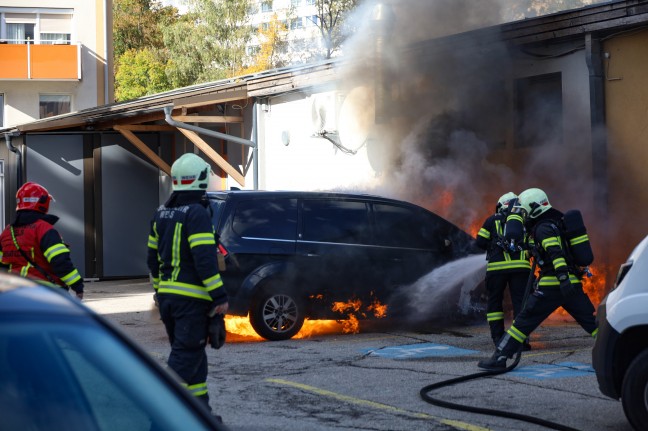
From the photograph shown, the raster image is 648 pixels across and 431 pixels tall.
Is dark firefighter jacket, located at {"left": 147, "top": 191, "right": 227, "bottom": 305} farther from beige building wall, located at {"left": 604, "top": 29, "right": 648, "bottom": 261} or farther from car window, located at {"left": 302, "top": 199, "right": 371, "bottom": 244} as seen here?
beige building wall, located at {"left": 604, "top": 29, "right": 648, "bottom": 261}

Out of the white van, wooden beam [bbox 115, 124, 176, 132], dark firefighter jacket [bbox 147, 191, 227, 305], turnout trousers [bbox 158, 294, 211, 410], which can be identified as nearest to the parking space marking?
the white van

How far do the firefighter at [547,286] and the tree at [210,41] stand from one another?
140 ft

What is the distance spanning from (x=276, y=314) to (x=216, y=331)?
4.80 m

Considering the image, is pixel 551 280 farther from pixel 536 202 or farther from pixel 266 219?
pixel 266 219

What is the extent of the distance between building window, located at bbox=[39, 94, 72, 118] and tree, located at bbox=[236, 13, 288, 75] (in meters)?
13.5

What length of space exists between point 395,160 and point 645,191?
4.58m

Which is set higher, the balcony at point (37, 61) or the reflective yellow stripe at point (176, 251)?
the balcony at point (37, 61)

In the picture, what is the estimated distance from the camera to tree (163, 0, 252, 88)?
50188mm

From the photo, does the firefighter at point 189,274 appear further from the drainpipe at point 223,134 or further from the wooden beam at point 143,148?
the wooden beam at point 143,148

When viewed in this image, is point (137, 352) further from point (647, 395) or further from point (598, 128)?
point (598, 128)

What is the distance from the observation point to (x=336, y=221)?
38.8 ft

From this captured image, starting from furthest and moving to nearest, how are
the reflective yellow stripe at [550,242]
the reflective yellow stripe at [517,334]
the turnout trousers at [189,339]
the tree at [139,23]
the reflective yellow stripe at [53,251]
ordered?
the tree at [139,23], the reflective yellow stripe at [517,334], the reflective yellow stripe at [550,242], the reflective yellow stripe at [53,251], the turnout trousers at [189,339]

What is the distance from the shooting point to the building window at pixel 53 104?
39.2m

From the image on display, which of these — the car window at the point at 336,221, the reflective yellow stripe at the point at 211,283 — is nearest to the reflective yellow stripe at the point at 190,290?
the reflective yellow stripe at the point at 211,283
